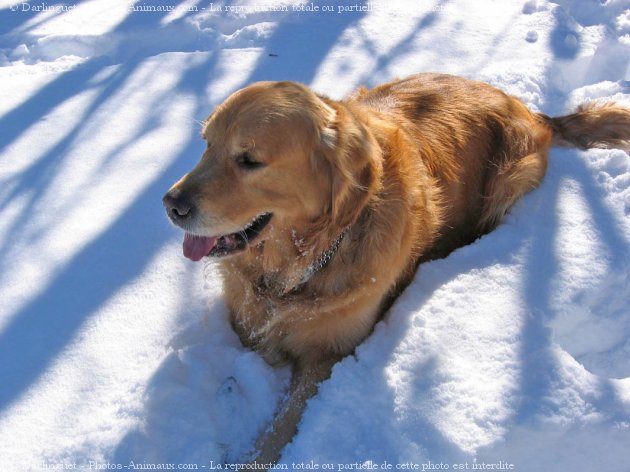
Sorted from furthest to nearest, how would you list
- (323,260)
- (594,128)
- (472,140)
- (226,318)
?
(594,128) < (472,140) < (226,318) < (323,260)

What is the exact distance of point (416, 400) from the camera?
235cm

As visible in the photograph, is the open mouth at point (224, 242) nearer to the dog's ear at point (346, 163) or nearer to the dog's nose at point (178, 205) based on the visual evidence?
the dog's nose at point (178, 205)

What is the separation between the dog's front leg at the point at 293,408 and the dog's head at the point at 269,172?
2.15ft

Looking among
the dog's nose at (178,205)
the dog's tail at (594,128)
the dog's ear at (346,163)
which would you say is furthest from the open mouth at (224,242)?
the dog's tail at (594,128)

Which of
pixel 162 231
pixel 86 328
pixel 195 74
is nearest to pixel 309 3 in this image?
pixel 195 74

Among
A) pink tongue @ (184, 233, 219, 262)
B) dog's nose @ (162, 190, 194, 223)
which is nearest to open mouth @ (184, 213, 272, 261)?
pink tongue @ (184, 233, 219, 262)

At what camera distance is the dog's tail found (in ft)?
11.8

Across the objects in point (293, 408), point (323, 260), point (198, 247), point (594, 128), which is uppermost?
point (198, 247)

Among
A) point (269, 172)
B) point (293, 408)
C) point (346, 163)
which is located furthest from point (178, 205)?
point (293, 408)

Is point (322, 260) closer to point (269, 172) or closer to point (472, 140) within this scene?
point (269, 172)

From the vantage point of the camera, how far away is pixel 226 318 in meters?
2.96

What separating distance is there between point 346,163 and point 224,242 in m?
0.63

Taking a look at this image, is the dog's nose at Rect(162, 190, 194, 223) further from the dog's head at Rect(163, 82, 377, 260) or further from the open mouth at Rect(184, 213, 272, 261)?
the open mouth at Rect(184, 213, 272, 261)

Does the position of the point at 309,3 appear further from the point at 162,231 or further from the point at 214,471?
the point at 214,471
